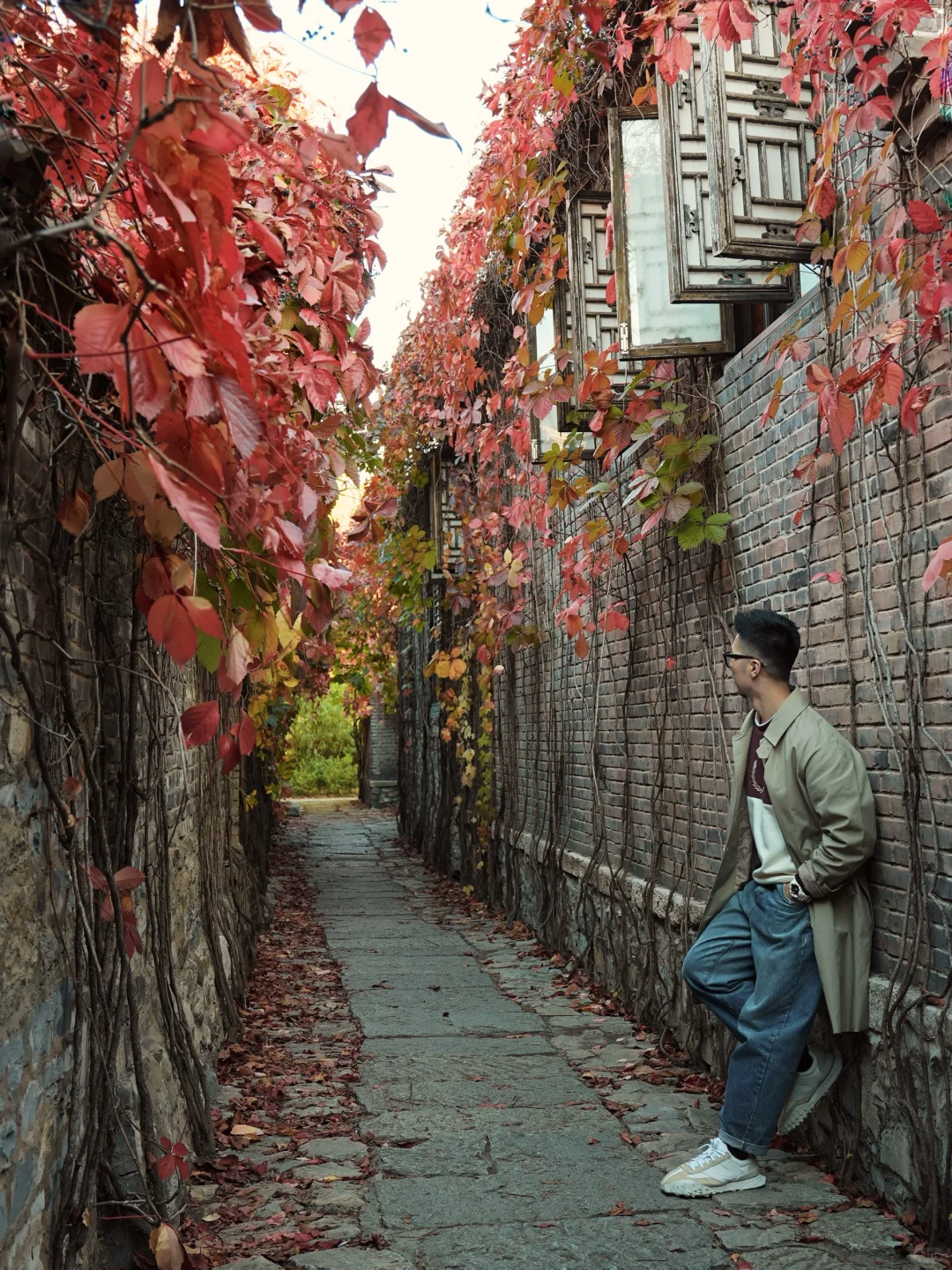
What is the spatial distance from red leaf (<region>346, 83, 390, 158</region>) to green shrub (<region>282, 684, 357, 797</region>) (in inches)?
1151

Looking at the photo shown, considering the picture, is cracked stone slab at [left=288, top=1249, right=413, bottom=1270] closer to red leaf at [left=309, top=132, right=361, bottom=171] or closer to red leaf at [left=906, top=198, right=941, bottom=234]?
red leaf at [left=309, top=132, right=361, bottom=171]

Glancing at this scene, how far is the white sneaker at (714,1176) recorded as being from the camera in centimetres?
391

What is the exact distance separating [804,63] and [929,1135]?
3445 mm

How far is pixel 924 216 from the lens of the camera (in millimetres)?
3314

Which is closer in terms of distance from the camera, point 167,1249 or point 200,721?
point 200,721

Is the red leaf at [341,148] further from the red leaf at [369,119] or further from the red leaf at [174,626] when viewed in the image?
the red leaf at [174,626]

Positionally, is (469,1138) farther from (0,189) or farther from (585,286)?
(585,286)

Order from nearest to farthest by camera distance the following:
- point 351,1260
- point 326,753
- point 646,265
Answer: point 351,1260 < point 646,265 < point 326,753

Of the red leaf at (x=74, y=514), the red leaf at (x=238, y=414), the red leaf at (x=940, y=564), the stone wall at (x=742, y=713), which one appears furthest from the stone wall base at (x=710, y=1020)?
the red leaf at (x=74, y=514)

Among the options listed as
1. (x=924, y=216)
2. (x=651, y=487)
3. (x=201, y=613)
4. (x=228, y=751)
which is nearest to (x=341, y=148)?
(x=201, y=613)

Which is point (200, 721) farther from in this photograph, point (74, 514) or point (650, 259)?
point (650, 259)

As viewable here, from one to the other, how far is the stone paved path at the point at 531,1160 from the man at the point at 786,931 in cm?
25

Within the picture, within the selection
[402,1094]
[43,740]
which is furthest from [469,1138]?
[43,740]

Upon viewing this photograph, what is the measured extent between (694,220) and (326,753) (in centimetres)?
2920
